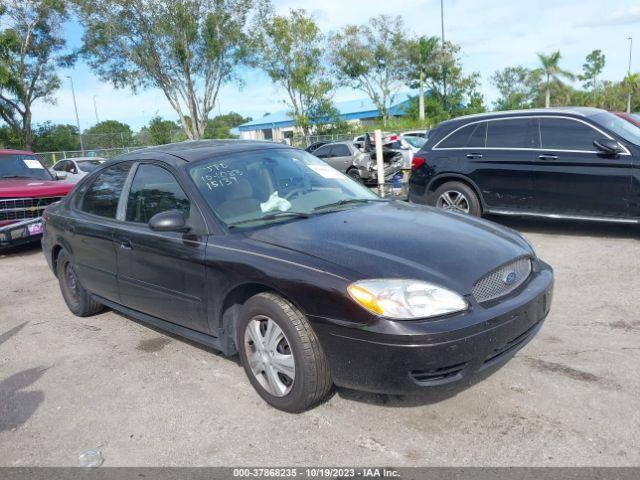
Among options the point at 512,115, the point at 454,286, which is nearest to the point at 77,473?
the point at 454,286

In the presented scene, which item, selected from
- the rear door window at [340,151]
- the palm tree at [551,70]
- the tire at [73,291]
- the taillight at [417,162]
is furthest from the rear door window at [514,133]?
the palm tree at [551,70]

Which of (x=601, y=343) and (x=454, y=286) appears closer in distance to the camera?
(x=454, y=286)

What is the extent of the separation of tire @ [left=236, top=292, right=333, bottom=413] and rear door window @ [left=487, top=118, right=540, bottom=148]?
5374mm


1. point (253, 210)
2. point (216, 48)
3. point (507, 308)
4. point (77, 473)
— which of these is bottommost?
point (77, 473)

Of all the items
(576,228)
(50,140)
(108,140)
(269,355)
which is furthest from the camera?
(108,140)

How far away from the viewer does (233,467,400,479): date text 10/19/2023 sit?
264 centimetres

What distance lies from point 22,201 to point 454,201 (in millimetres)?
6604

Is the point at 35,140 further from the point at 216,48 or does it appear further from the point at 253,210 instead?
the point at 253,210

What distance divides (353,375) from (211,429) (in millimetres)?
912

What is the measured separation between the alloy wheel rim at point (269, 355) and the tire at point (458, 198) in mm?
4905

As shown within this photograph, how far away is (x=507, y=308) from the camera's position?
2953 millimetres

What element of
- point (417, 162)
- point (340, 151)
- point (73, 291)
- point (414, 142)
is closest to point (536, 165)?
point (417, 162)

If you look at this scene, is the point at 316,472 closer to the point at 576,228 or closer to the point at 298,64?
the point at 576,228

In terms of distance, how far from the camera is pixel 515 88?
61750mm
